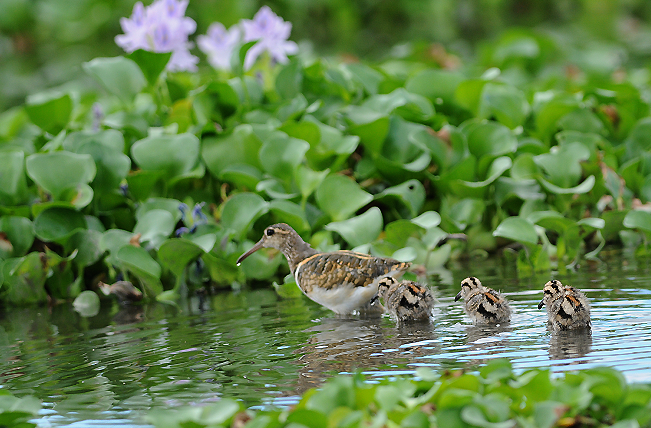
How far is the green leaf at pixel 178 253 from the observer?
646cm

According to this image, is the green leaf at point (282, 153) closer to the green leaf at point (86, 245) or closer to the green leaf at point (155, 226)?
the green leaf at point (155, 226)

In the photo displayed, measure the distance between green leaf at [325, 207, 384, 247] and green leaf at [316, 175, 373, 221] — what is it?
17cm

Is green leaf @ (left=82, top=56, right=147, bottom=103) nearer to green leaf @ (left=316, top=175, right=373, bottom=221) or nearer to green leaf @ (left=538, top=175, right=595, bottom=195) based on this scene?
green leaf @ (left=316, top=175, right=373, bottom=221)

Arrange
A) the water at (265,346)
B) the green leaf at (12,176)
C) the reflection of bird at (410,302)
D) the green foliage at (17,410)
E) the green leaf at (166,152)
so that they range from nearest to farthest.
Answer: the green foliage at (17,410)
the water at (265,346)
the reflection of bird at (410,302)
the green leaf at (12,176)
the green leaf at (166,152)

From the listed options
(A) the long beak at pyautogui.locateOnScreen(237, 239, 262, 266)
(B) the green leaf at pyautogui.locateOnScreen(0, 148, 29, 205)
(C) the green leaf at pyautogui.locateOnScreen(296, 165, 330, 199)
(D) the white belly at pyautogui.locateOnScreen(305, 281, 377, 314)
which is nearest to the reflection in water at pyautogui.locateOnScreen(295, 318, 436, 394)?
(D) the white belly at pyautogui.locateOnScreen(305, 281, 377, 314)

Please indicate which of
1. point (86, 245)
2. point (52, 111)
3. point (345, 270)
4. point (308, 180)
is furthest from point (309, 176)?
point (52, 111)

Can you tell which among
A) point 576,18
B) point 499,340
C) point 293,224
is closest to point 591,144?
point 293,224

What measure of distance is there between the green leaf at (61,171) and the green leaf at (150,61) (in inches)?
53.5

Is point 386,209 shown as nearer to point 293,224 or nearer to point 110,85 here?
point 293,224

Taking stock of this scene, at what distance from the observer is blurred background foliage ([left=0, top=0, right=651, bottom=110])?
64.1 feet

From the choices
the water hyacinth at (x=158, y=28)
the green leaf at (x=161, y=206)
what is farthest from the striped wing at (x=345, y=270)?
the water hyacinth at (x=158, y=28)

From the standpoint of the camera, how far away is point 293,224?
7020 millimetres

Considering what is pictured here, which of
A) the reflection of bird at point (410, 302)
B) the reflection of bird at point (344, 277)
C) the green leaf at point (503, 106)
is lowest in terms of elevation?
the reflection of bird at point (410, 302)

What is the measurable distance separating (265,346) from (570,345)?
1766 mm
